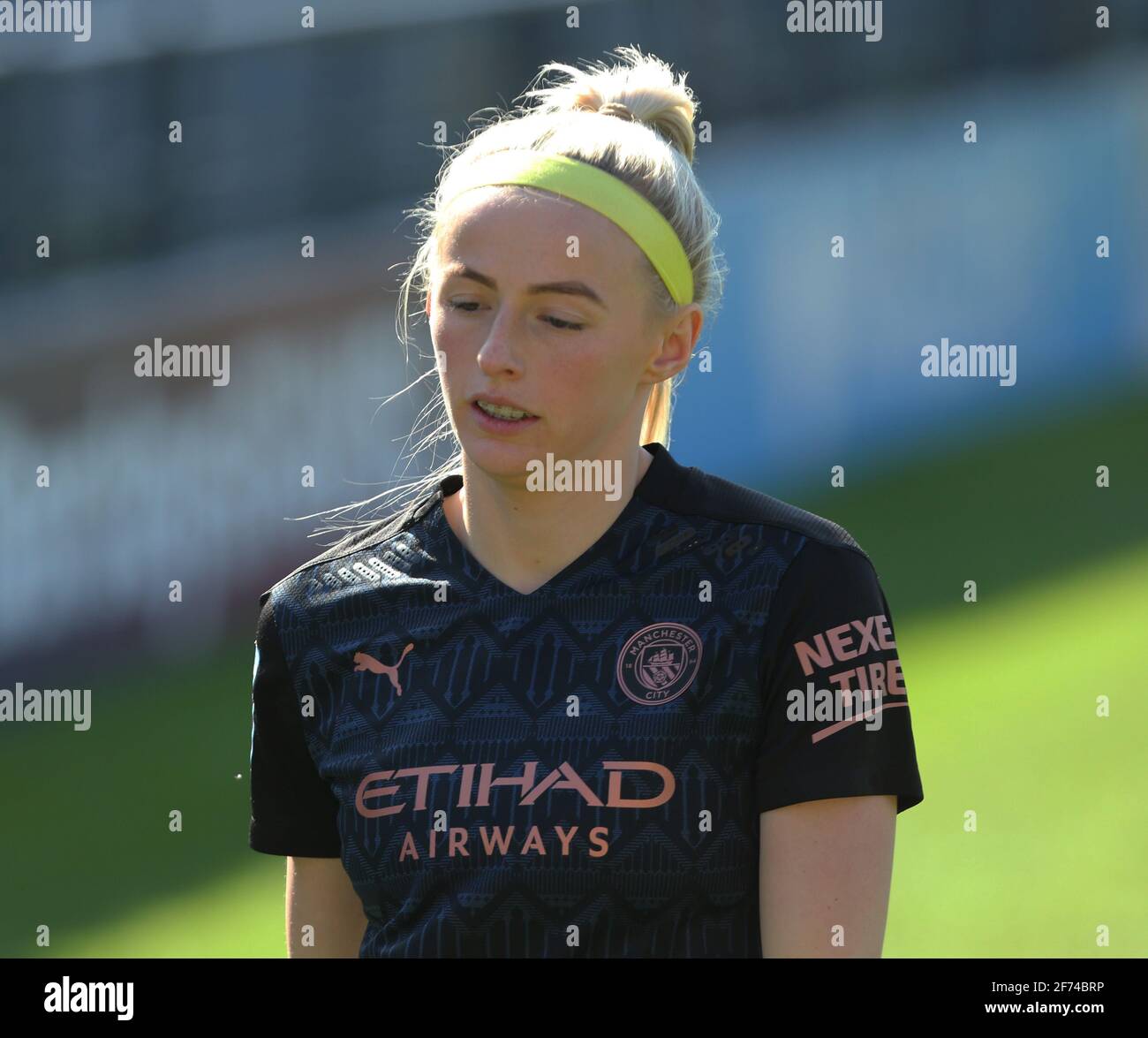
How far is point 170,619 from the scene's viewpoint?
30.8 feet

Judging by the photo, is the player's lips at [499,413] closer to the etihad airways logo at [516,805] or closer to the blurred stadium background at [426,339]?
the etihad airways logo at [516,805]

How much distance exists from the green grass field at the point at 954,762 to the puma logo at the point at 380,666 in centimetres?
430

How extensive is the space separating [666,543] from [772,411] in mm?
8027

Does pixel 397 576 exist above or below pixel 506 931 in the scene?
above

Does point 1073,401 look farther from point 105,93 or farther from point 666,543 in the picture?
point 666,543

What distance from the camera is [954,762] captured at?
26.6 ft

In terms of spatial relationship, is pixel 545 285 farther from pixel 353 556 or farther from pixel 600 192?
pixel 353 556

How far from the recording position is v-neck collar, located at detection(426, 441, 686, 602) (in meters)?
2.33

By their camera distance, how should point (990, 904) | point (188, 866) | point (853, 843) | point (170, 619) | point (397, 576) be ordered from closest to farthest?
point (853, 843), point (397, 576), point (990, 904), point (188, 866), point (170, 619)

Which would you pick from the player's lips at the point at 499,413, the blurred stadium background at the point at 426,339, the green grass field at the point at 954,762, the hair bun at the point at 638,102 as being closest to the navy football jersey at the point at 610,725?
the player's lips at the point at 499,413

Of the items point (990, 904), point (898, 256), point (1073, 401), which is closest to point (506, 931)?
point (990, 904)

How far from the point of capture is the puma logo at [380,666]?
2.33 m

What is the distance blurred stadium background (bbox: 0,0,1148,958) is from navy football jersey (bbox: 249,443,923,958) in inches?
182

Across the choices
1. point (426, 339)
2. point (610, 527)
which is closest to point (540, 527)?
point (610, 527)
